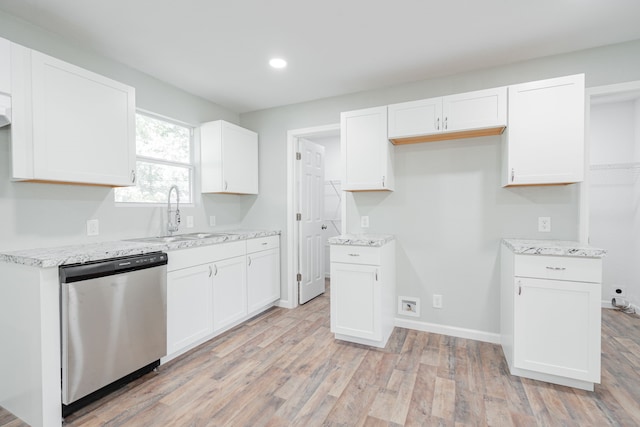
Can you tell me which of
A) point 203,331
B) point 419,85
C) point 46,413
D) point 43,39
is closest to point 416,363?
point 203,331

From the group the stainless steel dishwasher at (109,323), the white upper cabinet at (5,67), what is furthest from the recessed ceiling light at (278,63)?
the stainless steel dishwasher at (109,323)

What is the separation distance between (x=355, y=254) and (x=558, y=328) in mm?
1471

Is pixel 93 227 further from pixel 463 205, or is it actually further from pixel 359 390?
pixel 463 205

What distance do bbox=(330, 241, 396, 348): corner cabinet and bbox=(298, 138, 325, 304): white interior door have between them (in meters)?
1.16

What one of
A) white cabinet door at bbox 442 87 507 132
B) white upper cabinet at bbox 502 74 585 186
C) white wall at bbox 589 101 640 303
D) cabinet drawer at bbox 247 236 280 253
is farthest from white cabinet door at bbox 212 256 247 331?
white wall at bbox 589 101 640 303

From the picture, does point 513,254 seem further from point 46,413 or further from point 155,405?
point 46,413

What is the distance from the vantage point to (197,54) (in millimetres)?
2428

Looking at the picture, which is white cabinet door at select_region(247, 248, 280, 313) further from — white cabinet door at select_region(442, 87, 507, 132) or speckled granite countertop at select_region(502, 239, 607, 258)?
speckled granite countertop at select_region(502, 239, 607, 258)

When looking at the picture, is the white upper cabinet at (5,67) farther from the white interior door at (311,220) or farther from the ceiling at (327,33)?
the white interior door at (311,220)

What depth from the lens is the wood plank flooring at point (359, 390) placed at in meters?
1.70

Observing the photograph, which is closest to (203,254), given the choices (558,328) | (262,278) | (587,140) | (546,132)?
(262,278)

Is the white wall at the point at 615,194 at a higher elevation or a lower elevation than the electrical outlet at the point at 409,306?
higher

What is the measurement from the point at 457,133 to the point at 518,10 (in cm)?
92

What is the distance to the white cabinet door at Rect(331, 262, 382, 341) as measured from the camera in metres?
2.50
